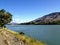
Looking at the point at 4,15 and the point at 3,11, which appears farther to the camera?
the point at 3,11

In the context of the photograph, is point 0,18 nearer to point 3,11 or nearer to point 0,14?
point 0,14

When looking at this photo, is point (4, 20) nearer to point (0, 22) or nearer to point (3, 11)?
point (0, 22)

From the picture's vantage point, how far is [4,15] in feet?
226

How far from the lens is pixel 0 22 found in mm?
69938

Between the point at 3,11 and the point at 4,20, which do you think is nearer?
the point at 4,20

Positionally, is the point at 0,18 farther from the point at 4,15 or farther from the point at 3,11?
the point at 3,11

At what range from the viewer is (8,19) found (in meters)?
71.6

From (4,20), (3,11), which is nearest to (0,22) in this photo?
(4,20)

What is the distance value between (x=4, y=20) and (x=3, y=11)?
6.82 meters

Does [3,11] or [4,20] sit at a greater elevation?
[3,11]

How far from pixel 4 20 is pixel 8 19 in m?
2.68

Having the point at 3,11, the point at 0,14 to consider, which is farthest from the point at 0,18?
the point at 3,11

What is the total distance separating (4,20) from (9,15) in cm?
364

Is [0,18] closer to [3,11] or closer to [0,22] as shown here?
[0,22]
